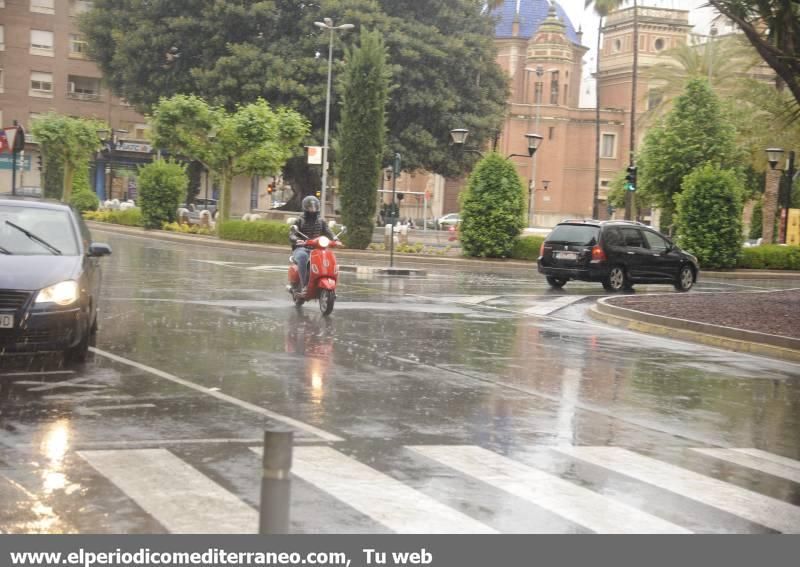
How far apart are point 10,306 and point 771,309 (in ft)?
44.5

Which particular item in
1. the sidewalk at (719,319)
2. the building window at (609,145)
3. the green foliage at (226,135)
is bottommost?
the sidewalk at (719,319)

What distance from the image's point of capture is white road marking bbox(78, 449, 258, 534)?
5.52 meters

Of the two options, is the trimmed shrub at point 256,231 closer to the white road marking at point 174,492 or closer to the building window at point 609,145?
the white road marking at point 174,492

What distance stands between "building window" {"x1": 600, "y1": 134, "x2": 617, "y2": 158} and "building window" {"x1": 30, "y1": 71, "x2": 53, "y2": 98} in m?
44.1

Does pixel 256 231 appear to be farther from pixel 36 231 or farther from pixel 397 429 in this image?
pixel 397 429

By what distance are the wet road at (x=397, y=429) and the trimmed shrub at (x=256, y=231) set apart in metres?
23.3

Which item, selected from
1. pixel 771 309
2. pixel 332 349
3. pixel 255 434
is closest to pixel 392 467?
pixel 255 434

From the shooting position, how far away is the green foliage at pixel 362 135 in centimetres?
3891

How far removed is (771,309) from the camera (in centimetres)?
1920

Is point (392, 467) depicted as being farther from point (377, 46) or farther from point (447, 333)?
point (377, 46)

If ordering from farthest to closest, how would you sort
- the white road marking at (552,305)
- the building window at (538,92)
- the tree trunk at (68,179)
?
the building window at (538,92) → the tree trunk at (68,179) → the white road marking at (552,305)

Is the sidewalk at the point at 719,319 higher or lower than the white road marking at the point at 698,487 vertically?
higher

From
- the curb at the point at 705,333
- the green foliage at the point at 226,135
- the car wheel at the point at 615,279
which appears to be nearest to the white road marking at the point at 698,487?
the curb at the point at 705,333

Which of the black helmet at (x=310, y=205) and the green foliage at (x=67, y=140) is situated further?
the green foliage at (x=67, y=140)
